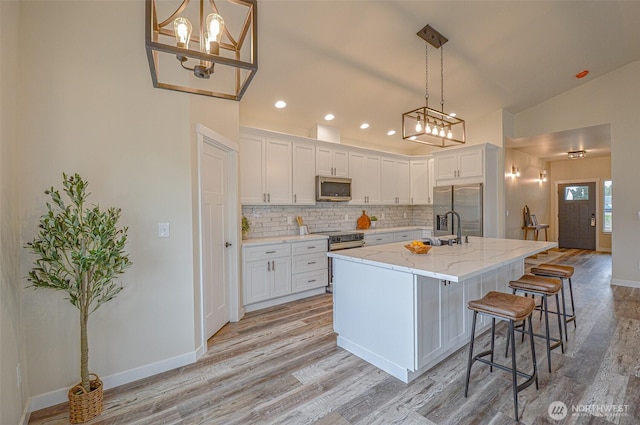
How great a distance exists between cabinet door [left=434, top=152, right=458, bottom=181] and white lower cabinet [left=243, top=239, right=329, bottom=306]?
3.01m

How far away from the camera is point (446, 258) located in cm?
244

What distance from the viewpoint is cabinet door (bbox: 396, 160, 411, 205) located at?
6227 millimetres

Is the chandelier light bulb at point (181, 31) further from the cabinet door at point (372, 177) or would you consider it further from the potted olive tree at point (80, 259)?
the cabinet door at point (372, 177)

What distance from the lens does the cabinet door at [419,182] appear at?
6316 millimetres

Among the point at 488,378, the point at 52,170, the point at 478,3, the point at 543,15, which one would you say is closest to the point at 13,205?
the point at 52,170

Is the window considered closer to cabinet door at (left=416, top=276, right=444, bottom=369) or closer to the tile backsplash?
the tile backsplash

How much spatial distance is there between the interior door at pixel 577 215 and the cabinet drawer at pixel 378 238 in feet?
23.1

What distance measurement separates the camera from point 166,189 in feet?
7.94

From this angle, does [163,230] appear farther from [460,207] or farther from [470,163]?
[470,163]

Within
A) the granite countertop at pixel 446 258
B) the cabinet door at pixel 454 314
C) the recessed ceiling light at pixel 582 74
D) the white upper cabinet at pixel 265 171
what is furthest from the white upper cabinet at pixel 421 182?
the cabinet door at pixel 454 314

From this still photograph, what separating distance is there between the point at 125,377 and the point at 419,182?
18.9ft

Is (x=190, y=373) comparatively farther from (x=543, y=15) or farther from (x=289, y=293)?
(x=543, y=15)

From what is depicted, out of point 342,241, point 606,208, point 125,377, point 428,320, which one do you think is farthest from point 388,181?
point 606,208

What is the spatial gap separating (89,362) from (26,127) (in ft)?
5.50
